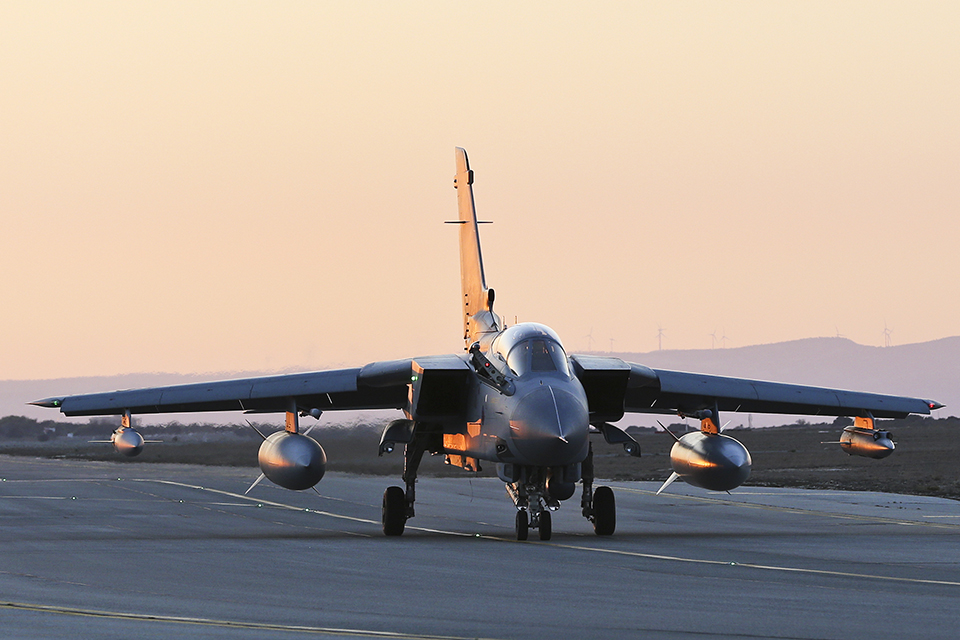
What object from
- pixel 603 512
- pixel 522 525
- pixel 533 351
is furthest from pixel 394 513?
pixel 533 351

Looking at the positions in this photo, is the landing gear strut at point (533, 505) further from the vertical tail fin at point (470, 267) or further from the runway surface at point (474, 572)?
the vertical tail fin at point (470, 267)

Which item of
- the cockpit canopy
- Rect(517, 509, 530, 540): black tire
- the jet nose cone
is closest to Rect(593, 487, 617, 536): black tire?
Rect(517, 509, 530, 540): black tire

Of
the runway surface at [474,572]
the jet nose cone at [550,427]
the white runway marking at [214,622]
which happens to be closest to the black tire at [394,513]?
the runway surface at [474,572]

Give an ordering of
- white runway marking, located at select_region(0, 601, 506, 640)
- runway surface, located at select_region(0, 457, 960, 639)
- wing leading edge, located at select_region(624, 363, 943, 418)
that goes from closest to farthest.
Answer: white runway marking, located at select_region(0, 601, 506, 640)
runway surface, located at select_region(0, 457, 960, 639)
wing leading edge, located at select_region(624, 363, 943, 418)

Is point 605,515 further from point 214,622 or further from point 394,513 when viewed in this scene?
point 214,622

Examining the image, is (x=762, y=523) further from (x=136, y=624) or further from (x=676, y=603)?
(x=136, y=624)

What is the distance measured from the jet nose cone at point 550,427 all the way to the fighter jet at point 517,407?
20mm

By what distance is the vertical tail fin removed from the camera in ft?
83.1

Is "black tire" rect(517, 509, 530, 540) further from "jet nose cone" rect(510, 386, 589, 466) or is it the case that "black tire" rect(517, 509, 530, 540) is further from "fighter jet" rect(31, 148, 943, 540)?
"jet nose cone" rect(510, 386, 589, 466)

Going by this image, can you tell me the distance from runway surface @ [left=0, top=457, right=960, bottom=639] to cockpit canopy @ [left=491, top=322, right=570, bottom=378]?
254cm

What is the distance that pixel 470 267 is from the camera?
90.6ft

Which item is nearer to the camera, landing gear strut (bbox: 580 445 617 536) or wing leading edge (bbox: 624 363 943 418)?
landing gear strut (bbox: 580 445 617 536)

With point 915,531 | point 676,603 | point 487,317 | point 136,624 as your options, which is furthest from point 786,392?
point 136,624

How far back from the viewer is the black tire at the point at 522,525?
18.8 metres
